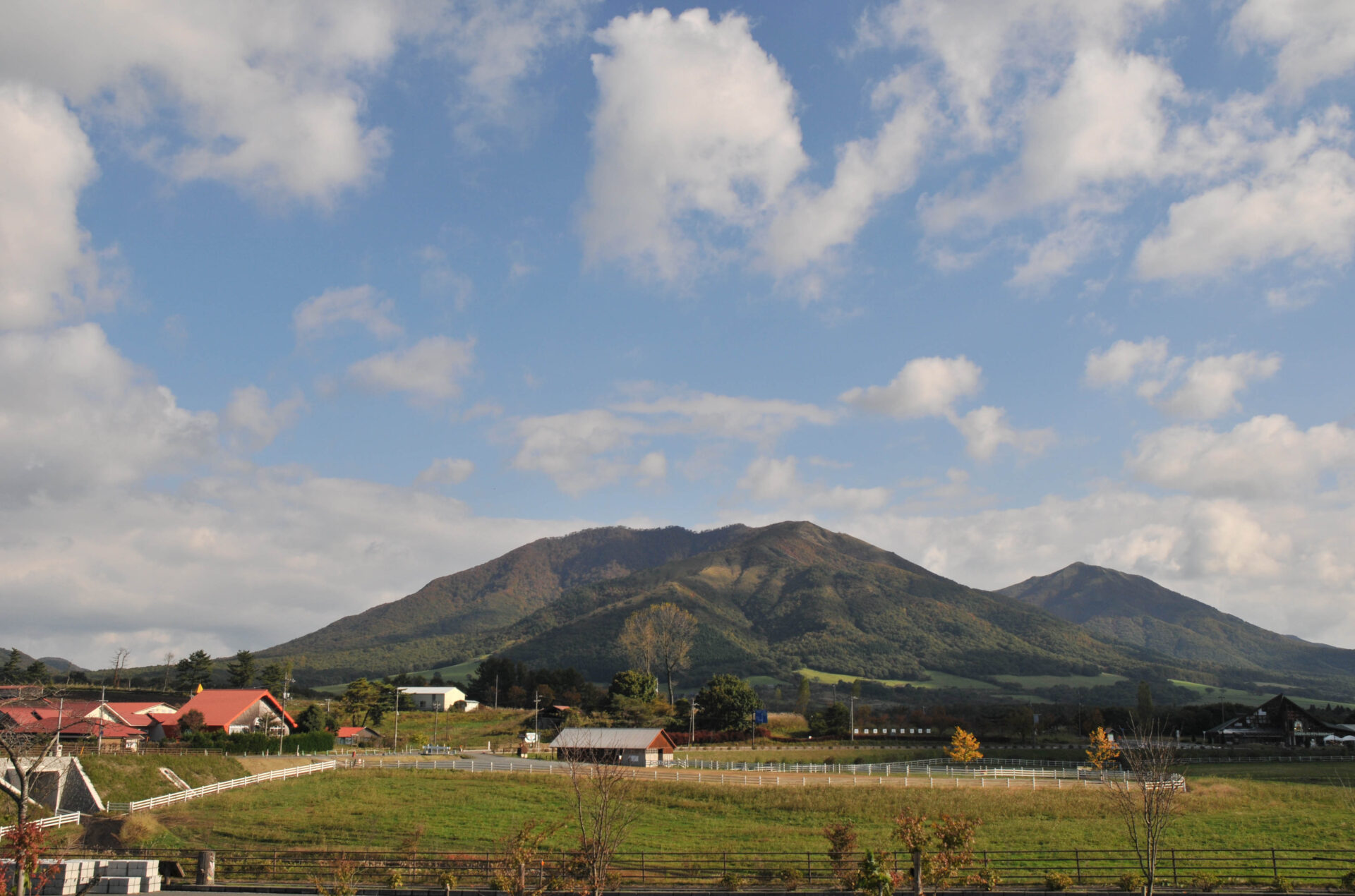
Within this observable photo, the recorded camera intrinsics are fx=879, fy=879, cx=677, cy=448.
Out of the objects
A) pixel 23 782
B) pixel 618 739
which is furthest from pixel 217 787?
pixel 618 739

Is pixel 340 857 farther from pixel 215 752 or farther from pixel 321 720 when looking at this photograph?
pixel 321 720

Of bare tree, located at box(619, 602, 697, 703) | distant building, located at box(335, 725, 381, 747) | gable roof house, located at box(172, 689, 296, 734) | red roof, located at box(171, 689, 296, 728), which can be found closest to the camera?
gable roof house, located at box(172, 689, 296, 734)

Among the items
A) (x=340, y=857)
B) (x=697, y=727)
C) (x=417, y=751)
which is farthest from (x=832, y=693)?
(x=340, y=857)

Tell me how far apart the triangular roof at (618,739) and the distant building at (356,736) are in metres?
24.7

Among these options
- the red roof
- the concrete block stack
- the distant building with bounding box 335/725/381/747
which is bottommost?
the distant building with bounding box 335/725/381/747

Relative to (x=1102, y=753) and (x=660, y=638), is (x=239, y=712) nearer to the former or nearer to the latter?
(x=660, y=638)

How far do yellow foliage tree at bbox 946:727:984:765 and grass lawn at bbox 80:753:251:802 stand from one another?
5500 cm

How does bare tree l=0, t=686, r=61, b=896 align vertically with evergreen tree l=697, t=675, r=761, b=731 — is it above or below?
above

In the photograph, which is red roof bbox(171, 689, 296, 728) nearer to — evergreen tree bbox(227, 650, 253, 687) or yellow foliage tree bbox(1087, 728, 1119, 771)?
evergreen tree bbox(227, 650, 253, 687)

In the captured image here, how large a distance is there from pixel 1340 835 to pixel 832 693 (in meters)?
146

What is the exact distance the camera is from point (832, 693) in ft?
583

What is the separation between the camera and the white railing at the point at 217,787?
1731 inches

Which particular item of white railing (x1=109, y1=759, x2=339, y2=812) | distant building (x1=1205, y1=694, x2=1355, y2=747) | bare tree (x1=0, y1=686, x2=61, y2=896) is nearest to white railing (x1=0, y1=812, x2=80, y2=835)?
bare tree (x1=0, y1=686, x2=61, y2=896)

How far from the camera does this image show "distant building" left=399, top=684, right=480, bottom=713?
449 ft
